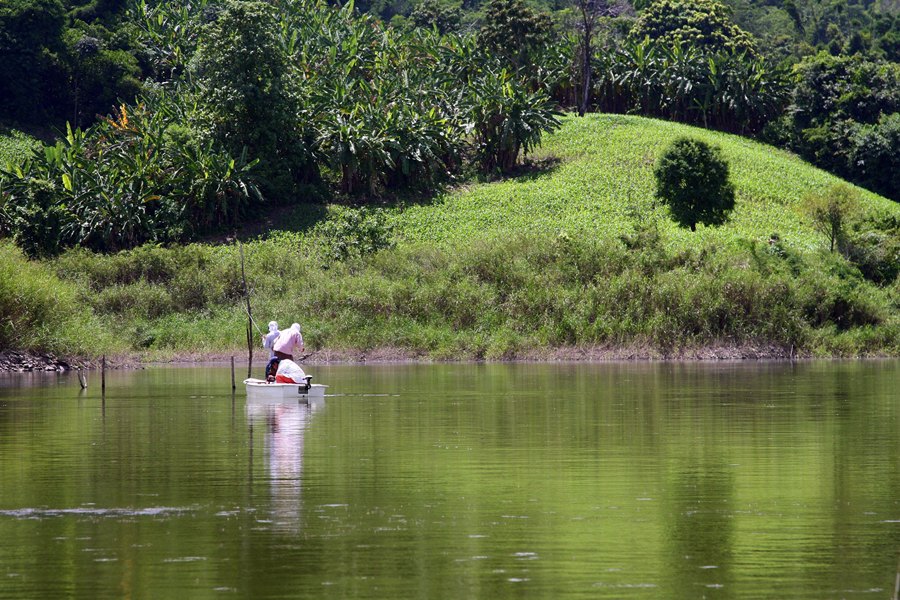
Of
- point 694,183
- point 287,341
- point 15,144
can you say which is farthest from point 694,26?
point 287,341

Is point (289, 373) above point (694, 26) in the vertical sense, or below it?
below

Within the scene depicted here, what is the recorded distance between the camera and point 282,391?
3831 centimetres

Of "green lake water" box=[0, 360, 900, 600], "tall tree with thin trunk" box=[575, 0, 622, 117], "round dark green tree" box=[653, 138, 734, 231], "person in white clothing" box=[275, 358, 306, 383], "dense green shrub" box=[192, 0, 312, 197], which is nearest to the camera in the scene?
"green lake water" box=[0, 360, 900, 600]

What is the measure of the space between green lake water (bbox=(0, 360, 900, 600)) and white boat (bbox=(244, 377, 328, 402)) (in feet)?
3.02

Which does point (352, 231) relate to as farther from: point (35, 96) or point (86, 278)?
point (35, 96)

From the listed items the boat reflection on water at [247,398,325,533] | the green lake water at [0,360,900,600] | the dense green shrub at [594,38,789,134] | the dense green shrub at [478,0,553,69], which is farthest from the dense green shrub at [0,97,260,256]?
the boat reflection on water at [247,398,325,533]

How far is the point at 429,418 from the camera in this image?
1273 inches

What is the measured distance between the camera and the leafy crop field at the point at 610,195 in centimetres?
7644

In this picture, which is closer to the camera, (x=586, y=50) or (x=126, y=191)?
(x=126, y=191)

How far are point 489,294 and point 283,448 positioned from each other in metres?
36.9

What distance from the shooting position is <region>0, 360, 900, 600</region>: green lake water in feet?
50.3

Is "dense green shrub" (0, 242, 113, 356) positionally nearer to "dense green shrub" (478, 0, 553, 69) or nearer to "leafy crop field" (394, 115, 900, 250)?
"leafy crop field" (394, 115, 900, 250)

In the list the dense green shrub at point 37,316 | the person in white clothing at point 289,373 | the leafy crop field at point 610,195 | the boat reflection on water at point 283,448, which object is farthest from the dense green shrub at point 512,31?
the boat reflection on water at point 283,448

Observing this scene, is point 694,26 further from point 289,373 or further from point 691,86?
point 289,373
